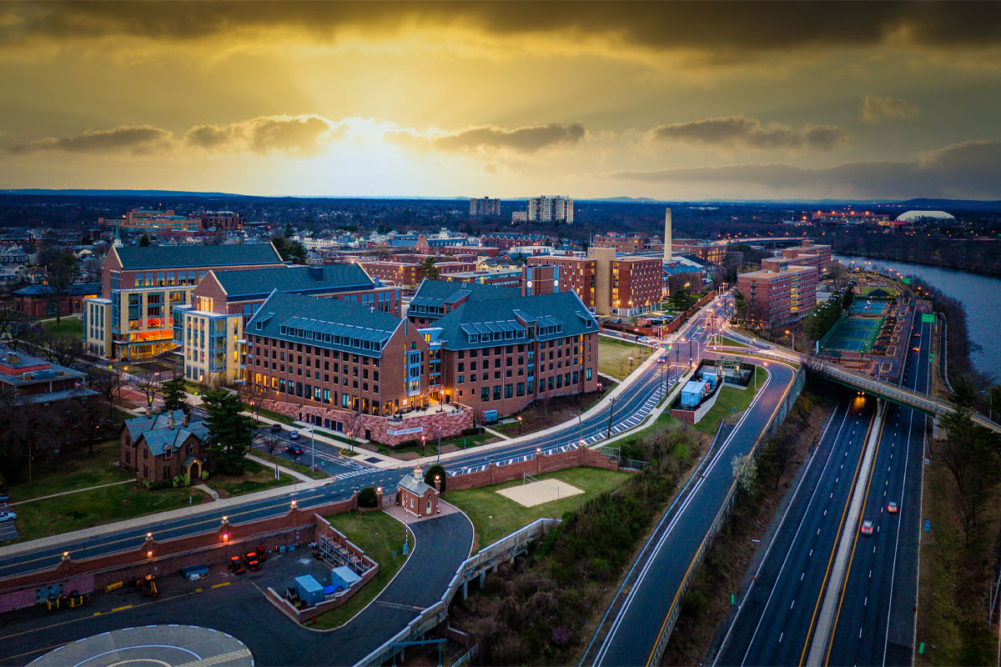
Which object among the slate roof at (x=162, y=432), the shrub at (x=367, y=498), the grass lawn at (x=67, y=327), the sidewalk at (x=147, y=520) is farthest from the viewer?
the grass lawn at (x=67, y=327)

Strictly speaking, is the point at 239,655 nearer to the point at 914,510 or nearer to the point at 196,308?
the point at 914,510

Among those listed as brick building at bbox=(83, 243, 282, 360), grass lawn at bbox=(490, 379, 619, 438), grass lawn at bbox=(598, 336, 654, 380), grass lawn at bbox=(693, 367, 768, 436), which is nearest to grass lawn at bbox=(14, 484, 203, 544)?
grass lawn at bbox=(490, 379, 619, 438)

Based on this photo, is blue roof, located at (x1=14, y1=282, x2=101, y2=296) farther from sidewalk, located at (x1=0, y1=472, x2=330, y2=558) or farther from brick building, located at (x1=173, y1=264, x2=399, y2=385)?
sidewalk, located at (x1=0, y1=472, x2=330, y2=558)

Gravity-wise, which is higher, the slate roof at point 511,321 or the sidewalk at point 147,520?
the slate roof at point 511,321

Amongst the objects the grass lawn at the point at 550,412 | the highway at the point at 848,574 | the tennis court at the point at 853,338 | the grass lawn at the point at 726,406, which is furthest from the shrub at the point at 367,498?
the tennis court at the point at 853,338

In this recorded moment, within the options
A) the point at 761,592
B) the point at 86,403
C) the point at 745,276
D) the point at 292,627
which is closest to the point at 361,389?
the point at 86,403

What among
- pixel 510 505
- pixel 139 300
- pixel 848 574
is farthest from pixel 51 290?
pixel 848 574

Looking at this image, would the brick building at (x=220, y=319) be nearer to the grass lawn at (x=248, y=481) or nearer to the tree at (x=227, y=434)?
the tree at (x=227, y=434)
